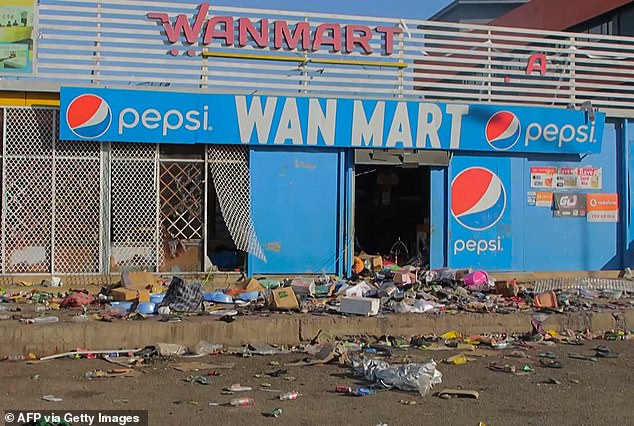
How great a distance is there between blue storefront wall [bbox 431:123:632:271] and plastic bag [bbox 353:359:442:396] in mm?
6869

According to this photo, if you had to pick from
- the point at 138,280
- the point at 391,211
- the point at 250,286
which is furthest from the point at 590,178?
the point at 138,280

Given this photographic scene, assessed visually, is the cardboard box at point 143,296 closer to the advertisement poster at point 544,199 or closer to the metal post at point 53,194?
the metal post at point 53,194

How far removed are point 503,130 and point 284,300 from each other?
6.00m

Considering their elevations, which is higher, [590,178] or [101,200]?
[590,178]

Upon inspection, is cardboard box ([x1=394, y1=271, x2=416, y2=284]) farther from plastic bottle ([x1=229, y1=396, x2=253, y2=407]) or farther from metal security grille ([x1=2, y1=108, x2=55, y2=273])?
plastic bottle ([x1=229, y1=396, x2=253, y2=407])

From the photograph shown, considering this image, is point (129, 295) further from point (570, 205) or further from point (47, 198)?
point (570, 205)

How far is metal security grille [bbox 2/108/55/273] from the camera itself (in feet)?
40.8

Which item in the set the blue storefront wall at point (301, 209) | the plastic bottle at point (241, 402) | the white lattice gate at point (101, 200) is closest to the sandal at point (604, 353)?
the plastic bottle at point (241, 402)

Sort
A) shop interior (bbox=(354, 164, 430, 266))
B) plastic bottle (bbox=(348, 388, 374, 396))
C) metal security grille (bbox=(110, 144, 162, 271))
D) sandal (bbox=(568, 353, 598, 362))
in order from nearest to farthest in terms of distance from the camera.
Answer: plastic bottle (bbox=(348, 388, 374, 396)), sandal (bbox=(568, 353, 598, 362)), metal security grille (bbox=(110, 144, 162, 271)), shop interior (bbox=(354, 164, 430, 266))

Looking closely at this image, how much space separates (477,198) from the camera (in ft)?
46.2

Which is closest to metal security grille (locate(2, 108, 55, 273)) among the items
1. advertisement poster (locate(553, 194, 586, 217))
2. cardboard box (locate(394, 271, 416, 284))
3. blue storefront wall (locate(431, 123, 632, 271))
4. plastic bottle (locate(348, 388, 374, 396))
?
cardboard box (locate(394, 271, 416, 284))

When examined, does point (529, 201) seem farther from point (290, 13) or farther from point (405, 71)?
point (290, 13)

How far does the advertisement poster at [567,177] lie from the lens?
14.5m

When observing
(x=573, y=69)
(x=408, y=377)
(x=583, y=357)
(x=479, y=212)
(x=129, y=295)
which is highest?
(x=573, y=69)
